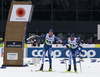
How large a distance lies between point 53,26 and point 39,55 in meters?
27.2

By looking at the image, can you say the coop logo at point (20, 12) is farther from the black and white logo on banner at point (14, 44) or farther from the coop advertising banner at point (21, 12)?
the black and white logo on banner at point (14, 44)

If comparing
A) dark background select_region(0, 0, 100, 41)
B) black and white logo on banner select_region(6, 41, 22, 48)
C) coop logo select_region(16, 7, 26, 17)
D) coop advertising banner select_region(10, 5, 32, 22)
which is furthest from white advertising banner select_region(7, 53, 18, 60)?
dark background select_region(0, 0, 100, 41)

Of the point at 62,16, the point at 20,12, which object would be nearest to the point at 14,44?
the point at 20,12

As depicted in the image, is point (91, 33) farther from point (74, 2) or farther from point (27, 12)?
point (27, 12)

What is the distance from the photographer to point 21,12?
21.7 m

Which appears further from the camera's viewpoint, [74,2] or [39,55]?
[74,2]

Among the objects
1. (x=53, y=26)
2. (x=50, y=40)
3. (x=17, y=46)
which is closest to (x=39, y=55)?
(x=17, y=46)

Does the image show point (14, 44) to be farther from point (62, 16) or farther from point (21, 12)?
point (62, 16)

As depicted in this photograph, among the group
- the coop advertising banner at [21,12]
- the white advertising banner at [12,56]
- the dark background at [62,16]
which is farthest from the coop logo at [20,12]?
the dark background at [62,16]

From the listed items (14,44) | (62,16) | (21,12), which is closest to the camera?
(21,12)

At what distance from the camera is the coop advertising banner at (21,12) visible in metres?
21.6

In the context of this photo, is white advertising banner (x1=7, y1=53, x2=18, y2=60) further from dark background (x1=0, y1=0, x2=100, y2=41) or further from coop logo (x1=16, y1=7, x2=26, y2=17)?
dark background (x1=0, y1=0, x2=100, y2=41)

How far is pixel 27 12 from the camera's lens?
21641 millimetres

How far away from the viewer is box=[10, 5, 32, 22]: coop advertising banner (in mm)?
21609
